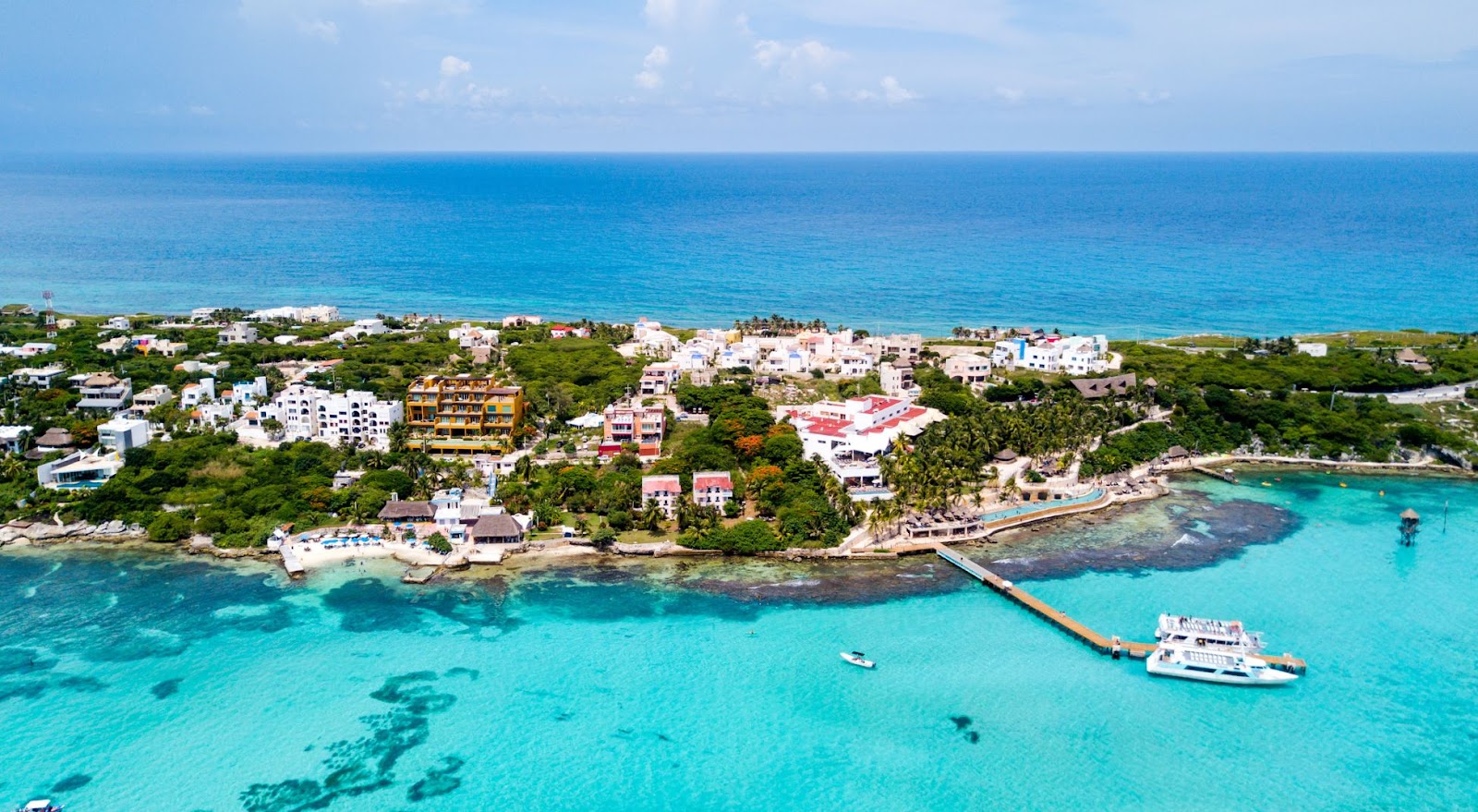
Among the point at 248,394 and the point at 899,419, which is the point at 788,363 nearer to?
the point at 899,419

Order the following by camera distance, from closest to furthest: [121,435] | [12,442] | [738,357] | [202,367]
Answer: [121,435]
[12,442]
[202,367]
[738,357]

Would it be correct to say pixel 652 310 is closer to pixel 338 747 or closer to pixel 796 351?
pixel 796 351

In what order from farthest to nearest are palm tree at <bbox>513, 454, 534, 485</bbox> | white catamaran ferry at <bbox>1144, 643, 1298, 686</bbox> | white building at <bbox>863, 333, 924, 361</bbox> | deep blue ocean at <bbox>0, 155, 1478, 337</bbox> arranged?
deep blue ocean at <bbox>0, 155, 1478, 337</bbox>
white building at <bbox>863, 333, 924, 361</bbox>
palm tree at <bbox>513, 454, 534, 485</bbox>
white catamaran ferry at <bbox>1144, 643, 1298, 686</bbox>

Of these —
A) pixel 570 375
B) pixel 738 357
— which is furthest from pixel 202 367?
pixel 738 357

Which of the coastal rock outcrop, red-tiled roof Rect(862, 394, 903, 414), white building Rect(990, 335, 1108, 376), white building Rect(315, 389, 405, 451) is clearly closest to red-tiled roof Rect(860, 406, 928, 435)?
red-tiled roof Rect(862, 394, 903, 414)

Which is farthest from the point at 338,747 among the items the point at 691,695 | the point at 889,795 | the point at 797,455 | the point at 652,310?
the point at 652,310

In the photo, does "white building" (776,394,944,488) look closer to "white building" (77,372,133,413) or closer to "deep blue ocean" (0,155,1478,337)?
"deep blue ocean" (0,155,1478,337)
